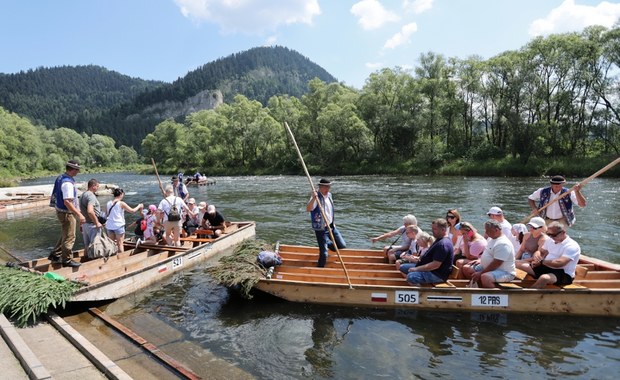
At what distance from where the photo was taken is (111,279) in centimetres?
A: 912

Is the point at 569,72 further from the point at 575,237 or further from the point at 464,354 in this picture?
the point at 464,354

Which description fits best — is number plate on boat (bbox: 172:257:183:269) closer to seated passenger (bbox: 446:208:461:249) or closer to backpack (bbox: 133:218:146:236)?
backpack (bbox: 133:218:146:236)

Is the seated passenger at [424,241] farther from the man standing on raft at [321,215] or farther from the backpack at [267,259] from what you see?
the backpack at [267,259]

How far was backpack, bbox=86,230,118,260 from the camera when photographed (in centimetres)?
1008

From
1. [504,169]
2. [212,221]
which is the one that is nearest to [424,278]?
[212,221]

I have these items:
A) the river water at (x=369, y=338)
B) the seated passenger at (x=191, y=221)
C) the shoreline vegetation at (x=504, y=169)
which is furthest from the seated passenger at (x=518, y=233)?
the shoreline vegetation at (x=504, y=169)

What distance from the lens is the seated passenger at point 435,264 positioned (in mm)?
8273

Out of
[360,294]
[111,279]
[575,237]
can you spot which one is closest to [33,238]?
[111,279]

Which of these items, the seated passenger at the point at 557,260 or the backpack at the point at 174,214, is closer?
Result: the seated passenger at the point at 557,260

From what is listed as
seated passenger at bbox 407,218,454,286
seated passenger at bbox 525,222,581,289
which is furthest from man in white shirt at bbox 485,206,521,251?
seated passenger at bbox 407,218,454,286

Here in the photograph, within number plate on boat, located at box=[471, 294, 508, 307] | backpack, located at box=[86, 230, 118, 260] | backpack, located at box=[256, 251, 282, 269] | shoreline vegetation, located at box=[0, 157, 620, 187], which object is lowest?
number plate on boat, located at box=[471, 294, 508, 307]

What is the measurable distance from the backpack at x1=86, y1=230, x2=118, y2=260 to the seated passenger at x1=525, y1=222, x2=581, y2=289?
992 centimetres

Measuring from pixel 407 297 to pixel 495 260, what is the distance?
1.93 m

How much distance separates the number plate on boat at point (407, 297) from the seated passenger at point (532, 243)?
2397 millimetres
